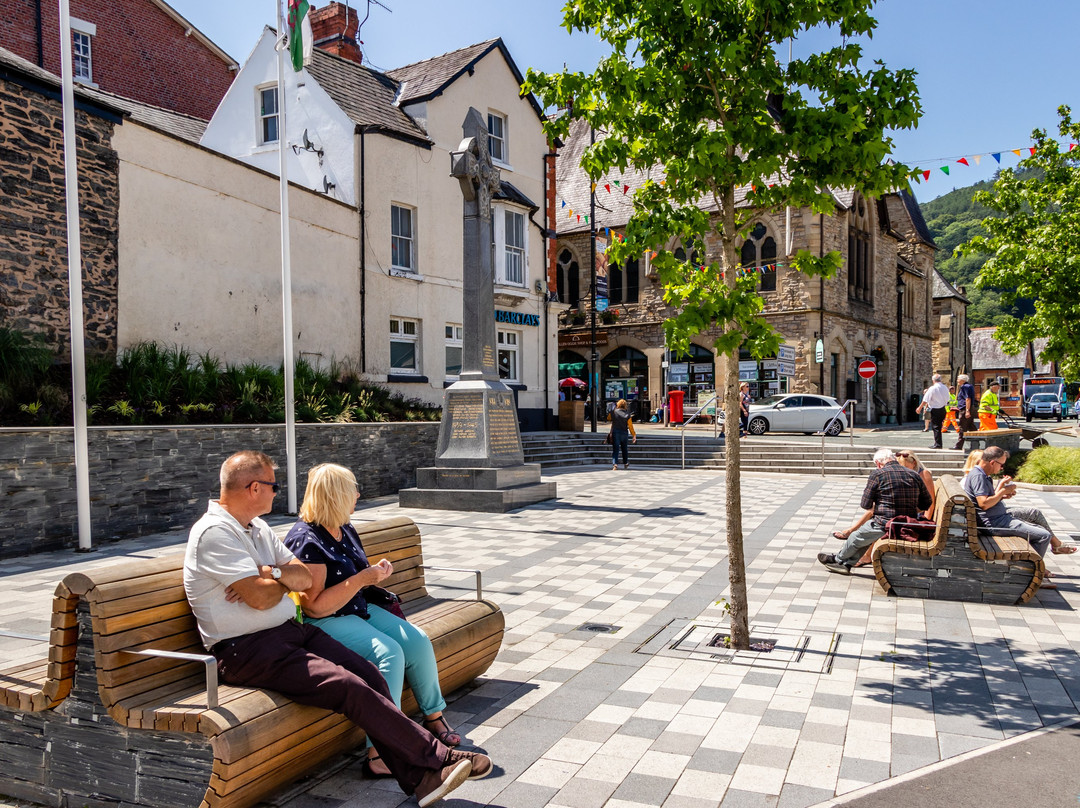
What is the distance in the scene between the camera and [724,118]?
6.00 metres

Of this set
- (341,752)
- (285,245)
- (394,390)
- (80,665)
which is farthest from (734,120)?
(394,390)

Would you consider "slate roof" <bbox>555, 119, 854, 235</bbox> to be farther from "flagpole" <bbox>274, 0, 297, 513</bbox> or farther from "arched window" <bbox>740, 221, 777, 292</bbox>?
"flagpole" <bbox>274, 0, 297, 513</bbox>

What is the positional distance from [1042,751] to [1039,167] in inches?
887

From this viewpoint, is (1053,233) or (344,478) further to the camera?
(1053,233)

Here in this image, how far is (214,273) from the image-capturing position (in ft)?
51.8

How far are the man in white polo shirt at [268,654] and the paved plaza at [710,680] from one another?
0.75ft

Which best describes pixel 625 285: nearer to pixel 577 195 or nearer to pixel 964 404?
pixel 577 195

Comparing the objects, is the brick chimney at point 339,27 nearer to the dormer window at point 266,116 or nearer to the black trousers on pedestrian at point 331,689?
the dormer window at point 266,116

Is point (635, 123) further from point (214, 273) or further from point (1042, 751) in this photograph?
point (214, 273)

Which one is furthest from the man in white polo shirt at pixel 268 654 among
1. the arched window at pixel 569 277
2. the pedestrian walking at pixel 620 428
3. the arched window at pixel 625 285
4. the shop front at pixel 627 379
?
the arched window at pixel 569 277

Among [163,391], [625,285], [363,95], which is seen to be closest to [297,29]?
[163,391]

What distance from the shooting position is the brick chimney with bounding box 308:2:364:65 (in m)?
25.9

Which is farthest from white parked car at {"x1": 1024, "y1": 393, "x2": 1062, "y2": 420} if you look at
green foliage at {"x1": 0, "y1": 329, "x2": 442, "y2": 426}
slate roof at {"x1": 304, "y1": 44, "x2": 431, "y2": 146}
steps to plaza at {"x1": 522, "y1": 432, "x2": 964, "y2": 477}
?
green foliage at {"x1": 0, "y1": 329, "x2": 442, "y2": 426}

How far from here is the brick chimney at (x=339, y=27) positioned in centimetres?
2588
